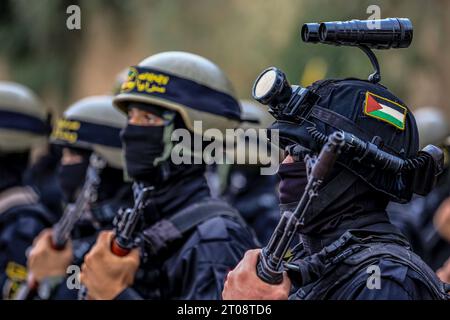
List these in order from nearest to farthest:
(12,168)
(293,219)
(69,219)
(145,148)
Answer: (293,219) → (145,148) → (69,219) → (12,168)

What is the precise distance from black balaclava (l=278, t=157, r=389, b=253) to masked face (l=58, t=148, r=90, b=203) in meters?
3.55

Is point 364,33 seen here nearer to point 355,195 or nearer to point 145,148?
point 355,195

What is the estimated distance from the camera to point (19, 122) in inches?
297

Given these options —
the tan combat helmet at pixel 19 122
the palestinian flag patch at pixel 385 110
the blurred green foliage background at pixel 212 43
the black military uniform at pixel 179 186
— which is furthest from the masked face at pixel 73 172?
the blurred green foliage background at pixel 212 43

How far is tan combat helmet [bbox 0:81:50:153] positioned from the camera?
7402mm

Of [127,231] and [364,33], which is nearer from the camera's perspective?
[364,33]

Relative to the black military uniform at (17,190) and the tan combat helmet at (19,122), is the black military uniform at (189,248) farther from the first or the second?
the tan combat helmet at (19,122)

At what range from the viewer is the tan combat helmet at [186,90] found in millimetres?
4934

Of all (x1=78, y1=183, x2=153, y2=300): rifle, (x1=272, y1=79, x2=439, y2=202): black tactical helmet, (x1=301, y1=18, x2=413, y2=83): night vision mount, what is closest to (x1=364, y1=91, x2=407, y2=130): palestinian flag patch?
(x1=272, y1=79, x2=439, y2=202): black tactical helmet

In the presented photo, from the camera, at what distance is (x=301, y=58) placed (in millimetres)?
13164

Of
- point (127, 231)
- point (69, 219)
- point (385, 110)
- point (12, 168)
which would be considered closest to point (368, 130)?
point (385, 110)

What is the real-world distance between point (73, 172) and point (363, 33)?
374 centimetres

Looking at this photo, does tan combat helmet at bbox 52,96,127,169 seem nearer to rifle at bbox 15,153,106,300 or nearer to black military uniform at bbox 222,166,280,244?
rifle at bbox 15,153,106,300
